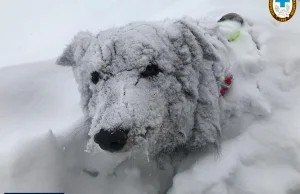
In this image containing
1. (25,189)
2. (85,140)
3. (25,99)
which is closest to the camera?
(25,189)

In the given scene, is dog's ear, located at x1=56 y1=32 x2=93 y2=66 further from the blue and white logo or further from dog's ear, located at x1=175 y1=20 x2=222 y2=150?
the blue and white logo

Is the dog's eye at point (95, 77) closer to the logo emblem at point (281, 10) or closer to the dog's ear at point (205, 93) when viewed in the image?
the dog's ear at point (205, 93)

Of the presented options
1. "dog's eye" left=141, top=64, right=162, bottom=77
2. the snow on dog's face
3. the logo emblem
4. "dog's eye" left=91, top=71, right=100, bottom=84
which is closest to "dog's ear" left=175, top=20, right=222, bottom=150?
the snow on dog's face

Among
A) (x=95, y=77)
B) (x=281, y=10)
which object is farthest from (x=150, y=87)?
(x=281, y=10)

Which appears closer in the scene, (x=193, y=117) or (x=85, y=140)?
(x=193, y=117)

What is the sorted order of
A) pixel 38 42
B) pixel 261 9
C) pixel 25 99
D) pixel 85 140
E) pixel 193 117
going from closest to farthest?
pixel 193 117 < pixel 85 140 < pixel 25 99 < pixel 261 9 < pixel 38 42

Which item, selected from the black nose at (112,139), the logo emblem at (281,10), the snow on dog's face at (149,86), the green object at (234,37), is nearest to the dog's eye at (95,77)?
the snow on dog's face at (149,86)

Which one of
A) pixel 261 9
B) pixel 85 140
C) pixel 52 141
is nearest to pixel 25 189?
pixel 52 141

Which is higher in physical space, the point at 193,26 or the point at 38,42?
the point at 193,26

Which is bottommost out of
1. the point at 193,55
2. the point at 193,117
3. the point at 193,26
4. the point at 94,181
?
the point at 94,181

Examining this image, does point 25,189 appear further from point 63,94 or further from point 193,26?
point 193,26

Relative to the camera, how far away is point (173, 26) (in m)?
1.84

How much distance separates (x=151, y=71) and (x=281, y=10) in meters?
1.62

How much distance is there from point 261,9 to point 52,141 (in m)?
2.06
